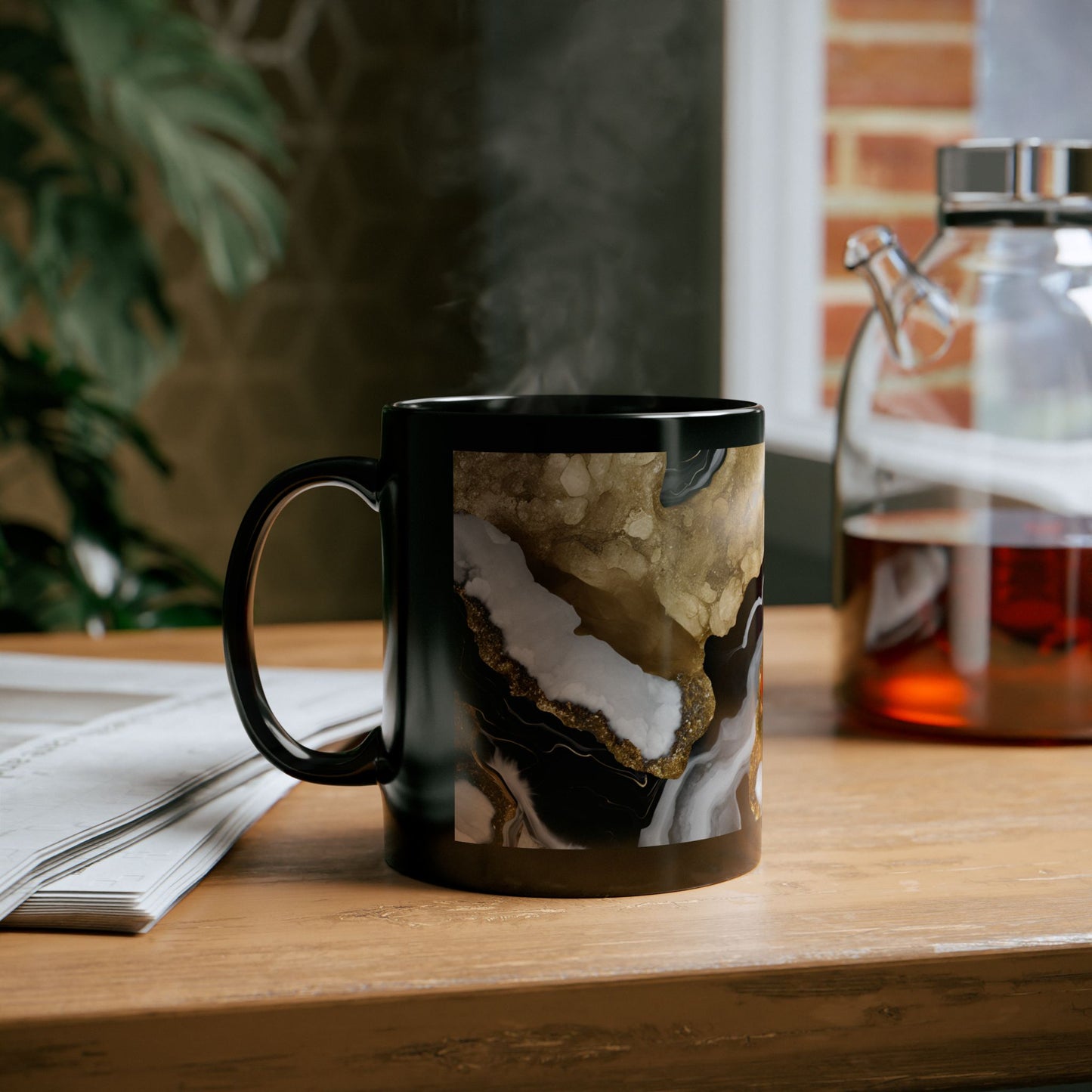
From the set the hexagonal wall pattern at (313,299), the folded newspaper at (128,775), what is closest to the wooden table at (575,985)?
the folded newspaper at (128,775)

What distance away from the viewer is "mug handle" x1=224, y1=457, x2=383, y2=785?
1.41 ft

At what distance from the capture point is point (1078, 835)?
18.6 inches

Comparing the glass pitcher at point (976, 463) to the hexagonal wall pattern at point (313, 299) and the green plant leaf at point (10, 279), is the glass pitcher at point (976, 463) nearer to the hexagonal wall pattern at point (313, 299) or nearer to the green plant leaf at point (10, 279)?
the green plant leaf at point (10, 279)

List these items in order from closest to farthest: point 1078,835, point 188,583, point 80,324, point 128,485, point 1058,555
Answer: point 1078,835
point 1058,555
point 188,583
point 80,324
point 128,485

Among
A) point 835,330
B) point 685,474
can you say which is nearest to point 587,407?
point 685,474

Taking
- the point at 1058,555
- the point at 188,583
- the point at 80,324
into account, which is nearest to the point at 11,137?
the point at 80,324

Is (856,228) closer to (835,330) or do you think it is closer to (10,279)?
(835,330)

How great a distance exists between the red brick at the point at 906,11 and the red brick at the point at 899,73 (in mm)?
26

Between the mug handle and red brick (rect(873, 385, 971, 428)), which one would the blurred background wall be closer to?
red brick (rect(873, 385, 971, 428))

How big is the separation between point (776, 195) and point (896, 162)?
5.3 inches

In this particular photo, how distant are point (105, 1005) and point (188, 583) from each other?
996mm

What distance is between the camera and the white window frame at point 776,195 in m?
1.49

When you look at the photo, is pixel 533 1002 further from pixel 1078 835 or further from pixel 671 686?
pixel 1078 835

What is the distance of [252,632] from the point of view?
428mm
